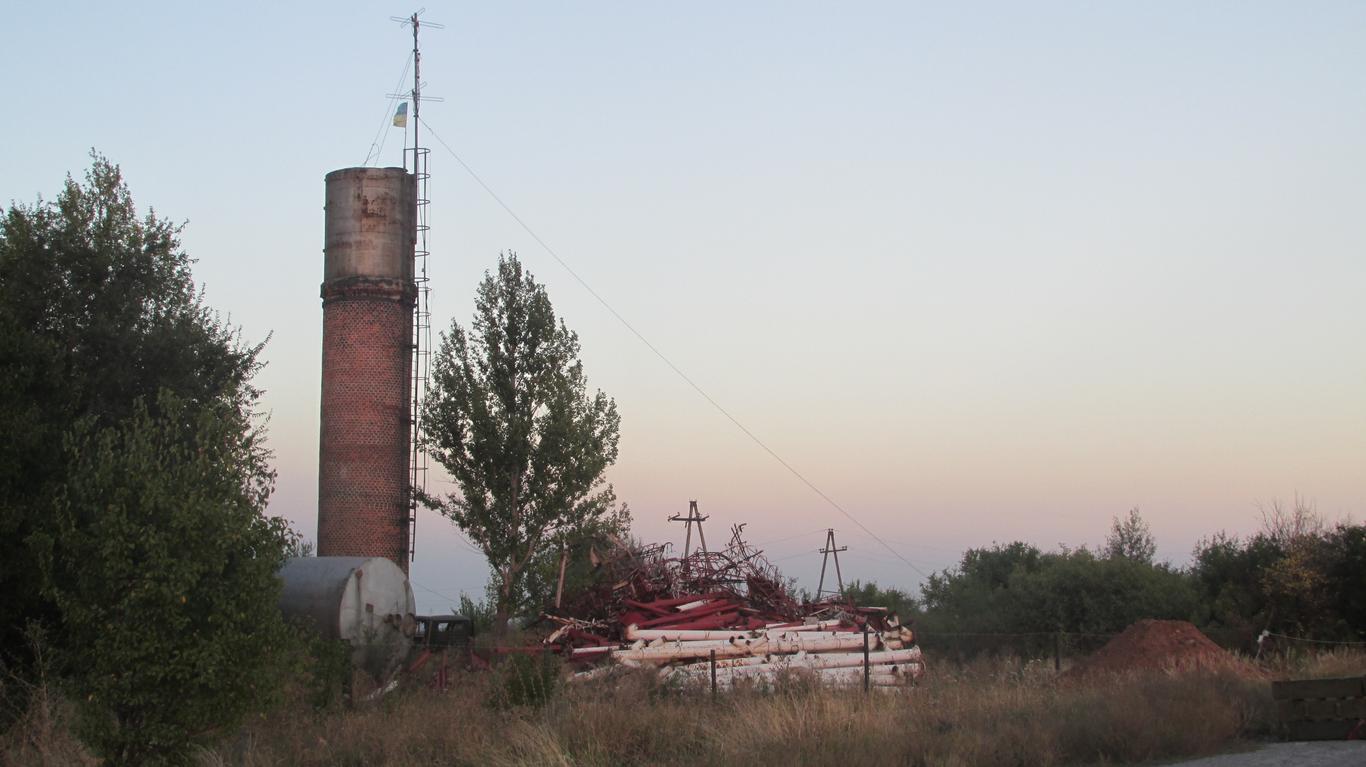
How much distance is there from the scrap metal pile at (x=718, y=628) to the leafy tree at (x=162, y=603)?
7.71 metres

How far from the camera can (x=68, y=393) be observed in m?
19.5

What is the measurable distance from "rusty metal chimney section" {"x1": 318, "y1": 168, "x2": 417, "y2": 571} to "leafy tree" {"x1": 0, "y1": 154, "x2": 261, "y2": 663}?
9.16 metres

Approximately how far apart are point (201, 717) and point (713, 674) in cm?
807

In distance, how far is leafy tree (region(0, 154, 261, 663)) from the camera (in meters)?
17.5

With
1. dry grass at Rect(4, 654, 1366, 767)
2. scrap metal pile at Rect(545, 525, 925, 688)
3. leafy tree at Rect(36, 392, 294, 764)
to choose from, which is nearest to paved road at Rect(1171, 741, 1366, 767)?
dry grass at Rect(4, 654, 1366, 767)

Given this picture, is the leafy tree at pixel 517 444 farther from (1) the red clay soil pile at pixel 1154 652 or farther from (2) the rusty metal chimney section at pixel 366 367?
(1) the red clay soil pile at pixel 1154 652

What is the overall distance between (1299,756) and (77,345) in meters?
20.3

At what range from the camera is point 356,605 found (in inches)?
961

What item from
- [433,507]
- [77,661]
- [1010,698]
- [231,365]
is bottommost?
[1010,698]

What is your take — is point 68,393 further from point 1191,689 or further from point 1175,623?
point 1175,623

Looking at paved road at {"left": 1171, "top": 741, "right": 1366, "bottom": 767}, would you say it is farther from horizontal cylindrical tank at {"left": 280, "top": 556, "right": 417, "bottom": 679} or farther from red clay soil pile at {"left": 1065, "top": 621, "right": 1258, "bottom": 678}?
horizontal cylindrical tank at {"left": 280, "top": 556, "right": 417, "bottom": 679}

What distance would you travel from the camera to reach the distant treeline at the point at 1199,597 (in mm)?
29781

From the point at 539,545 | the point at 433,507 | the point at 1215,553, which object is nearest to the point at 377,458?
the point at 433,507

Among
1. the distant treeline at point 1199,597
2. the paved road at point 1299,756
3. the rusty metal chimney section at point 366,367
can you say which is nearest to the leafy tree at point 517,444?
the rusty metal chimney section at point 366,367
